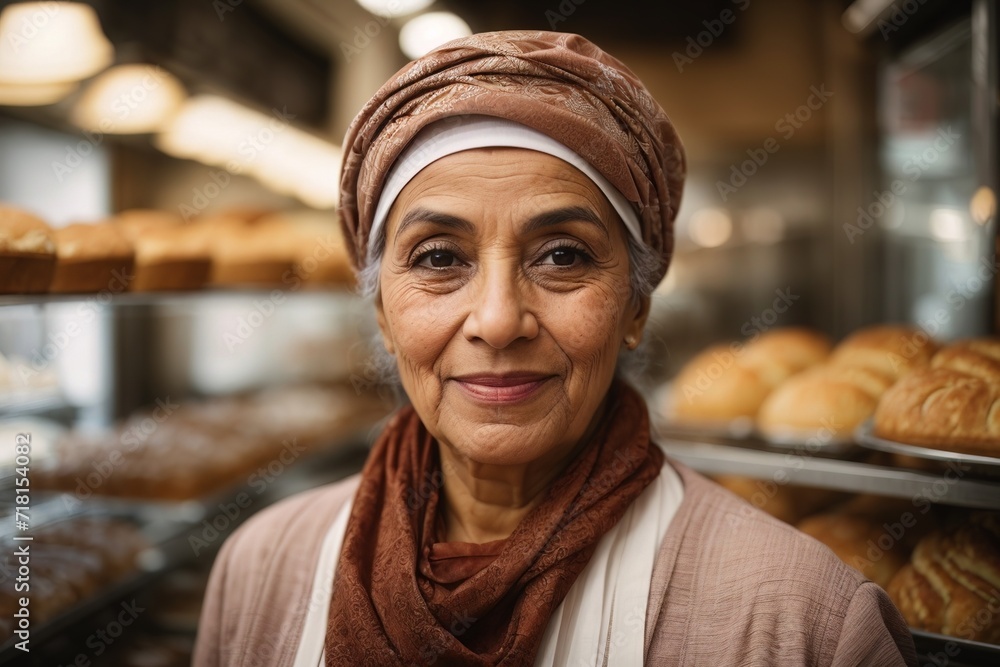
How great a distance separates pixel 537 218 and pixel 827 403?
57.8 inches

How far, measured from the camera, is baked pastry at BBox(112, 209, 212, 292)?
2.34m

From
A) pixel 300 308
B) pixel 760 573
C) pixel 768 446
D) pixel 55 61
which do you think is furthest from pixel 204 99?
pixel 760 573

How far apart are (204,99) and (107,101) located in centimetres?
37

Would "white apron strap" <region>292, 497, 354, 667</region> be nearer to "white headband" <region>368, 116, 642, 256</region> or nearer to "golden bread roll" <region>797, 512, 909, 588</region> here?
"white headband" <region>368, 116, 642, 256</region>

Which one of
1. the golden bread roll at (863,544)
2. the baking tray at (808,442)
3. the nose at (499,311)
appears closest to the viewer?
the nose at (499,311)

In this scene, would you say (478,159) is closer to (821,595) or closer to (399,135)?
(399,135)

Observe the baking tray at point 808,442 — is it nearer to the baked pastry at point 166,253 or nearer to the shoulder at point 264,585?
the shoulder at point 264,585

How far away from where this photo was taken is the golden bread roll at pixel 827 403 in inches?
86.4

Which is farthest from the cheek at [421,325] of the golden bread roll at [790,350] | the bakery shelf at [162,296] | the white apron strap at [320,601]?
the golden bread roll at [790,350]

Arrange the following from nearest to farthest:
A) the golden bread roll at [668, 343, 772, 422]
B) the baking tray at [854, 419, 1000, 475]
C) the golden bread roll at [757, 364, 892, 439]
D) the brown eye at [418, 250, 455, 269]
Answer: the brown eye at [418, 250, 455, 269]
the baking tray at [854, 419, 1000, 475]
the golden bread roll at [757, 364, 892, 439]
the golden bread roll at [668, 343, 772, 422]

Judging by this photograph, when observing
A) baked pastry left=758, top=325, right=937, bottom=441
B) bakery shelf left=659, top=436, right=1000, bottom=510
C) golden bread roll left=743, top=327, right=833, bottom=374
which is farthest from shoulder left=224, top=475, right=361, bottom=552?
golden bread roll left=743, top=327, right=833, bottom=374

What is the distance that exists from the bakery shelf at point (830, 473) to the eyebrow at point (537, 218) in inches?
38.6

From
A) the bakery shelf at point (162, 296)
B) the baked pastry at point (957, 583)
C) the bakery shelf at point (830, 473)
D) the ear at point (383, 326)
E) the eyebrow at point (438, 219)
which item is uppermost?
the eyebrow at point (438, 219)

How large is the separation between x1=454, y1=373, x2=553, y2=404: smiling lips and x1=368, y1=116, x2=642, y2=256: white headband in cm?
35
